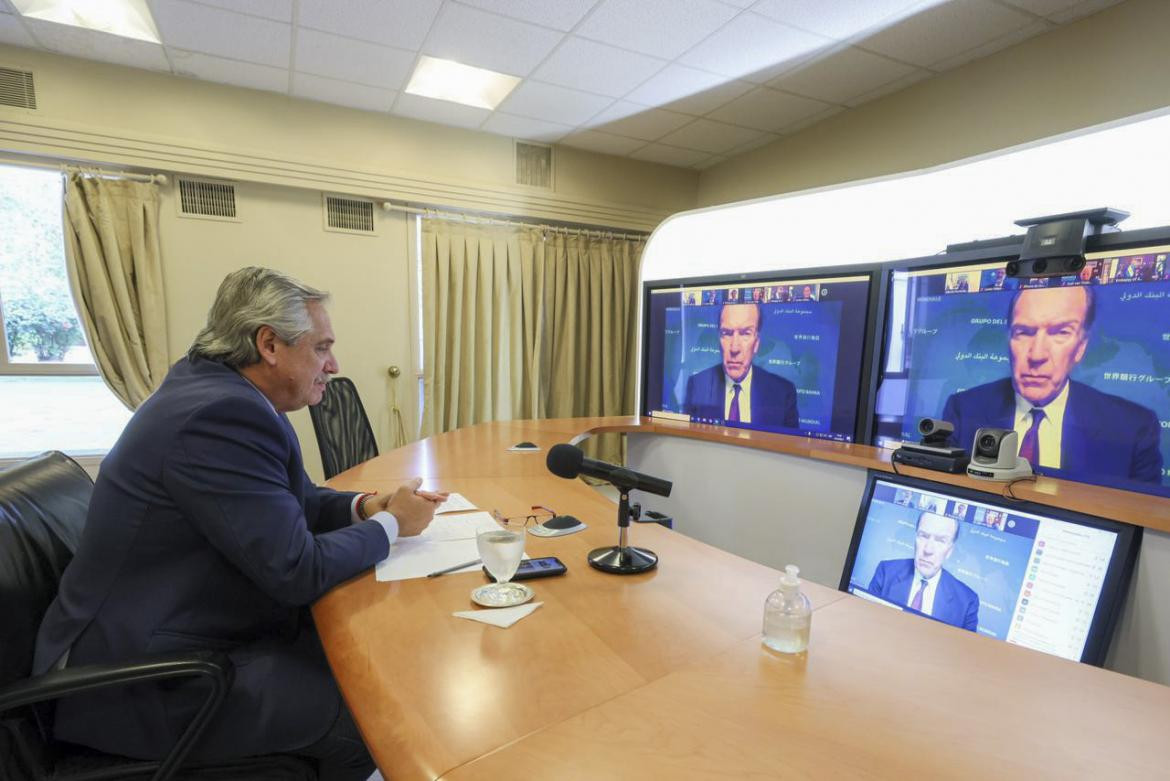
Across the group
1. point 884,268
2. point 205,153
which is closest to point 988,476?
point 884,268

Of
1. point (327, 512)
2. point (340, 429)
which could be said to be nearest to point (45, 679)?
point (327, 512)

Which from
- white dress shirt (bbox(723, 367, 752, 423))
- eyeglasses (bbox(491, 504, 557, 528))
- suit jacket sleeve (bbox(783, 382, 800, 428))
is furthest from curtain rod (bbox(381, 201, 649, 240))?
eyeglasses (bbox(491, 504, 557, 528))

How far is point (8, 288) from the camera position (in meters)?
2.92

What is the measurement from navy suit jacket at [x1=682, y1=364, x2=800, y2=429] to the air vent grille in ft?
9.69

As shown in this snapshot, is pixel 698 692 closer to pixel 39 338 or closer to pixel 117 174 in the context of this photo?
pixel 117 174

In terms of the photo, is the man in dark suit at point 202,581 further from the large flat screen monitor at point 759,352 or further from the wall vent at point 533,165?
the wall vent at point 533,165

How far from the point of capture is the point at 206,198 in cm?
317

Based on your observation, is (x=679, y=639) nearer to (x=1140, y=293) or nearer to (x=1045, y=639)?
(x=1045, y=639)

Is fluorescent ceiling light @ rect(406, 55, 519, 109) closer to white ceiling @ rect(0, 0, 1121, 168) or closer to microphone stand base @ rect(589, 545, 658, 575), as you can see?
white ceiling @ rect(0, 0, 1121, 168)

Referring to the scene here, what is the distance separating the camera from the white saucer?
942mm

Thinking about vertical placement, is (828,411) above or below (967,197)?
below

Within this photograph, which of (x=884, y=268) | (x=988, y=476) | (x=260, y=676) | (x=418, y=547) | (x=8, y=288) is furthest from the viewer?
(x=8, y=288)

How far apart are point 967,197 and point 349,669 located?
8.97ft

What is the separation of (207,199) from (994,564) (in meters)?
4.16
